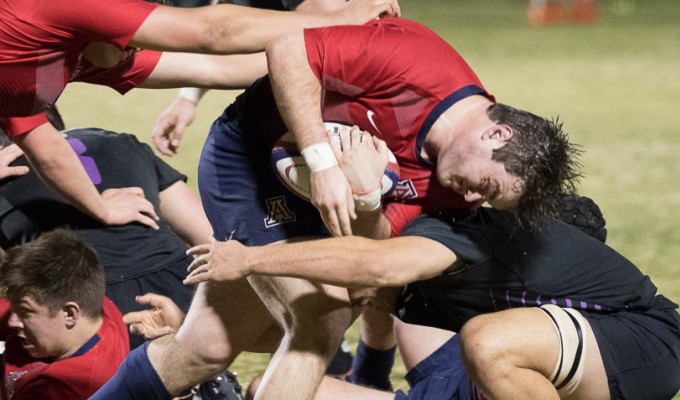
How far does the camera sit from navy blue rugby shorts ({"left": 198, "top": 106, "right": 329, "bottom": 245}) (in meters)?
3.50

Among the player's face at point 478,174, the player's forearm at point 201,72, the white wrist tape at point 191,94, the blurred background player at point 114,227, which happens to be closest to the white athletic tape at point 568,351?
the player's face at point 478,174

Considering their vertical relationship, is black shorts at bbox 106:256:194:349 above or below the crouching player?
below

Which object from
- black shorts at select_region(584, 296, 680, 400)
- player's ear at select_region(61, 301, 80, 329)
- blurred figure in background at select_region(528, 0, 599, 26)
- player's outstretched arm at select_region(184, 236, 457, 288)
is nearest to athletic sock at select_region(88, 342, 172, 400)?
player's ear at select_region(61, 301, 80, 329)

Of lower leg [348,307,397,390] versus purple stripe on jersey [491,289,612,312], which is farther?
lower leg [348,307,397,390]

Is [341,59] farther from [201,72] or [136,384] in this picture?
[136,384]

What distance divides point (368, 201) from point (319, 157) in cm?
18

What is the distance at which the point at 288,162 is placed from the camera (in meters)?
3.31

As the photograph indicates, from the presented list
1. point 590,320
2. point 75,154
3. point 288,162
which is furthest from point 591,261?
point 75,154

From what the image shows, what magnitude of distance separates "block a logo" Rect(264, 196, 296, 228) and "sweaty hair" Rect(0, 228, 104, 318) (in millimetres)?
616

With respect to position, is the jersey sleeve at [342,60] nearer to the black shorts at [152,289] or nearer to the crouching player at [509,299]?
the crouching player at [509,299]

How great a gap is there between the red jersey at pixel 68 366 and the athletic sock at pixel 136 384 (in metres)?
0.11

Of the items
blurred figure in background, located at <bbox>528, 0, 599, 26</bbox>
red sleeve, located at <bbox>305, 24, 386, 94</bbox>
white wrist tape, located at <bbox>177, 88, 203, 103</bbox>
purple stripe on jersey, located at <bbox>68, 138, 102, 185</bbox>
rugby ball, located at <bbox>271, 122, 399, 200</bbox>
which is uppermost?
red sleeve, located at <bbox>305, 24, 386, 94</bbox>

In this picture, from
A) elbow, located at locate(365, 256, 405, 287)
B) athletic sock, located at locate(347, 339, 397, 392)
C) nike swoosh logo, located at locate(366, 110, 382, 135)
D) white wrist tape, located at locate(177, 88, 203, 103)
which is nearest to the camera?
elbow, located at locate(365, 256, 405, 287)

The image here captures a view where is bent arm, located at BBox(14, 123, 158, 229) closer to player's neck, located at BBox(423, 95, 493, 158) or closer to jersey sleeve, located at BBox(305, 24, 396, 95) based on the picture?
jersey sleeve, located at BBox(305, 24, 396, 95)
